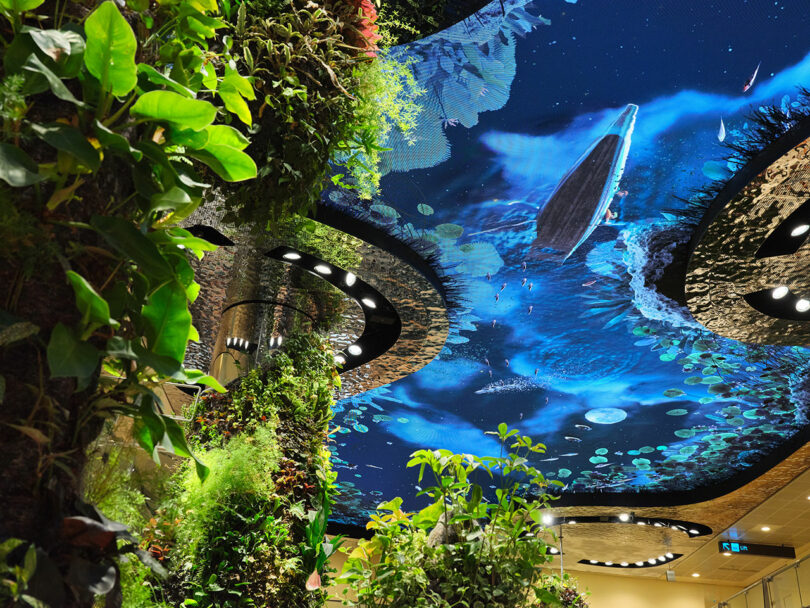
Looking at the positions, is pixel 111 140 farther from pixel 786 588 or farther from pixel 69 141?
pixel 786 588

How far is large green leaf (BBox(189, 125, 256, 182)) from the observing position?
1238mm

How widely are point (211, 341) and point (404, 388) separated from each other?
2.78 m

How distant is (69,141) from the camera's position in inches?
39.4

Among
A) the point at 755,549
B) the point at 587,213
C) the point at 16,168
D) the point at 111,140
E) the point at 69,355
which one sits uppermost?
the point at 587,213

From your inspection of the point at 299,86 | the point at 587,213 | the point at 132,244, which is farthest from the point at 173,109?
the point at 587,213

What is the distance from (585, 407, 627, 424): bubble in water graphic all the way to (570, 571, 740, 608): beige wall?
1040cm

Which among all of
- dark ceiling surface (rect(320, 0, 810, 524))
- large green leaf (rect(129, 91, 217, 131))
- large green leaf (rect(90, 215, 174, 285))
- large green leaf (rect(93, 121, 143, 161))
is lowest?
large green leaf (rect(90, 215, 174, 285))

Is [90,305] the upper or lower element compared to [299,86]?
lower

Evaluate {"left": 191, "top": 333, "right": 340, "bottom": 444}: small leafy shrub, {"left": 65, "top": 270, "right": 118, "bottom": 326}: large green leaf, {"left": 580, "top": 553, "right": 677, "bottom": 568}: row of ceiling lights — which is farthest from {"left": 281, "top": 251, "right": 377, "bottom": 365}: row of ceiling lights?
{"left": 580, "top": 553, "right": 677, "bottom": 568}: row of ceiling lights

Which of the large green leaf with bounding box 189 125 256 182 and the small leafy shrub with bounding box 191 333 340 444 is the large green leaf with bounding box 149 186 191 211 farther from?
the small leafy shrub with bounding box 191 333 340 444

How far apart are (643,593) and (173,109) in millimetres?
20426

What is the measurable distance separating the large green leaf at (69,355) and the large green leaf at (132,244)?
0.47ft

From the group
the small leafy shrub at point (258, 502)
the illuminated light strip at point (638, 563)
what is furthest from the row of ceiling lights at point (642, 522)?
the small leafy shrub at point (258, 502)

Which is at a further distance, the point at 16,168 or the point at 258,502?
the point at 258,502
